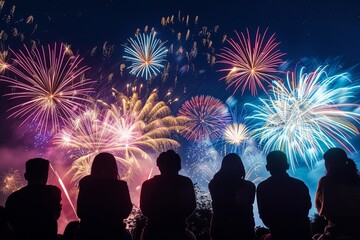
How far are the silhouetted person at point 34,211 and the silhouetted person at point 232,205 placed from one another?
2.82 metres

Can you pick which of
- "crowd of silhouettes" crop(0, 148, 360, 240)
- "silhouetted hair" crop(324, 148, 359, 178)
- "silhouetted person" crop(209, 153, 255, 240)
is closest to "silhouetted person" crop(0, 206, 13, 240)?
"crowd of silhouettes" crop(0, 148, 360, 240)

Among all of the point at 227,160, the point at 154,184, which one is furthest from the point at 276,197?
the point at 154,184

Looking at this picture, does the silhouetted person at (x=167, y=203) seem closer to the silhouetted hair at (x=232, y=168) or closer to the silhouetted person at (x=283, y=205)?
the silhouetted hair at (x=232, y=168)

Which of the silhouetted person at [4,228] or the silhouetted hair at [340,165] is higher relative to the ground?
the silhouetted hair at [340,165]

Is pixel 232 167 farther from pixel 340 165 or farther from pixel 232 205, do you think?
pixel 340 165

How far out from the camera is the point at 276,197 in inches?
220

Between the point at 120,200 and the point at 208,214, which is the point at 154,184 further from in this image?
the point at 208,214

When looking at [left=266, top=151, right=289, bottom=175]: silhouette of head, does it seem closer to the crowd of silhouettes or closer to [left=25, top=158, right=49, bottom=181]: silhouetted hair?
the crowd of silhouettes

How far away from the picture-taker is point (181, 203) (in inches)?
211

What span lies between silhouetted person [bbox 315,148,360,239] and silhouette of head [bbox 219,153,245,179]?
1.46 meters

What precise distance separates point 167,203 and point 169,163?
2.28 feet

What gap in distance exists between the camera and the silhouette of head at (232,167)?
5.98m

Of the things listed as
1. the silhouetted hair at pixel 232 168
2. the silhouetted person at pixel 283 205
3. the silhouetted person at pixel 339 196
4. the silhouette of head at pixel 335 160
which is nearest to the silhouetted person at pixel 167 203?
the silhouetted hair at pixel 232 168

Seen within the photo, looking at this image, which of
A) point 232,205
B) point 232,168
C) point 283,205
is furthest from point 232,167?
point 283,205
